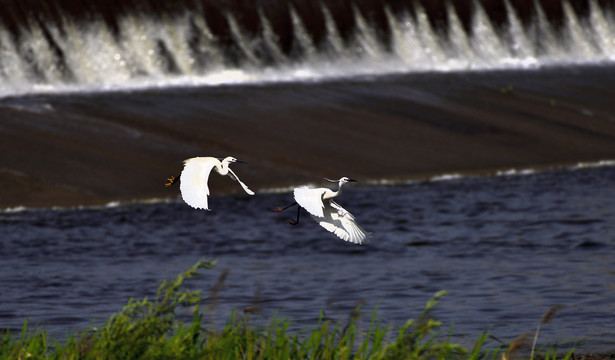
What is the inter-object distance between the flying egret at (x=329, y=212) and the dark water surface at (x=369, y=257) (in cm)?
505

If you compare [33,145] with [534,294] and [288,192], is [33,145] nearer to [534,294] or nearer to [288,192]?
[288,192]

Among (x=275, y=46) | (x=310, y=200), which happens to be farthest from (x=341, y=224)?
(x=275, y=46)

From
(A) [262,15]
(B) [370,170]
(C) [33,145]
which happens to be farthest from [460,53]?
(C) [33,145]

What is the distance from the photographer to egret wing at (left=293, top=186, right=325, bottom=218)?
3713mm

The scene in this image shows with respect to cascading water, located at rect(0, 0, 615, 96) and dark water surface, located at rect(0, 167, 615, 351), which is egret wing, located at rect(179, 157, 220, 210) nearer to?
dark water surface, located at rect(0, 167, 615, 351)

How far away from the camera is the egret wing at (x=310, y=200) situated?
3.71m

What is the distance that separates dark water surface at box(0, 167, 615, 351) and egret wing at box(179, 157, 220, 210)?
204 inches

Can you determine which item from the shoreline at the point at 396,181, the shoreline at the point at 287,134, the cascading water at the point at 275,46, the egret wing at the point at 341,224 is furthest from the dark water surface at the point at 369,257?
the cascading water at the point at 275,46

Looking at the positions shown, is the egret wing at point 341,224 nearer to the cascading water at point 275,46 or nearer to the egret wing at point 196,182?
the egret wing at point 196,182

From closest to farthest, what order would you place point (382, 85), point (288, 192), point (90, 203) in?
point (90, 203) < point (288, 192) < point (382, 85)

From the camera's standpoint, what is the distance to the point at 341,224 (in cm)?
396

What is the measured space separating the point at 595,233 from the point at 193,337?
1114cm

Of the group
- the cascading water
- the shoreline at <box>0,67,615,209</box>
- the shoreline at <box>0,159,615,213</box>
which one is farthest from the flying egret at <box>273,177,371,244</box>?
the cascading water

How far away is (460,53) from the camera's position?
35.7m
